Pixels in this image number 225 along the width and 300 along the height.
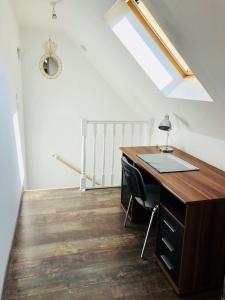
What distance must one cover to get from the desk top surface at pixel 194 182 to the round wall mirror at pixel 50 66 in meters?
2.46

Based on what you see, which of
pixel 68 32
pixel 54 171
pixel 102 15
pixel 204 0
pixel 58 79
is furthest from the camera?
pixel 54 171

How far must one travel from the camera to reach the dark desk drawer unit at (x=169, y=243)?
71.9 inches

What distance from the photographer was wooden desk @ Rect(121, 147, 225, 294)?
1708mm

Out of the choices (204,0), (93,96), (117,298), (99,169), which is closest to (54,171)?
(99,169)

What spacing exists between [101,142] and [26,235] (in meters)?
2.57

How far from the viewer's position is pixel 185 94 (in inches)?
94.5

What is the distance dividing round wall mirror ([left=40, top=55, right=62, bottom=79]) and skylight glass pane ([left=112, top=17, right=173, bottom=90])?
1877mm

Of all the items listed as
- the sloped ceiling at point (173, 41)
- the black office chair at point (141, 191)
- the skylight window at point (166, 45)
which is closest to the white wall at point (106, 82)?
the sloped ceiling at point (173, 41)

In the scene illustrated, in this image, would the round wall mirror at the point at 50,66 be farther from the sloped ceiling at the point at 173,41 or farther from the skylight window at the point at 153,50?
the skylight window at the point at 153,50

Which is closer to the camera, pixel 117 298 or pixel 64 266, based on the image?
pixel 117 298

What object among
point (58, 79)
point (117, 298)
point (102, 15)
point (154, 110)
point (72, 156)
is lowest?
point (117, 298)

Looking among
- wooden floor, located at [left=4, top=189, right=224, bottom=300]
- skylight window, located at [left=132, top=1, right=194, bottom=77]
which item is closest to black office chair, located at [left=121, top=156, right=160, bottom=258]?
wooden floor, located at [left=4, top=189, right=224, bottom=300]

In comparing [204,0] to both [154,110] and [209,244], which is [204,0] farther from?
[154,110]

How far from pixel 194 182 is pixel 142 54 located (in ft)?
4.88
